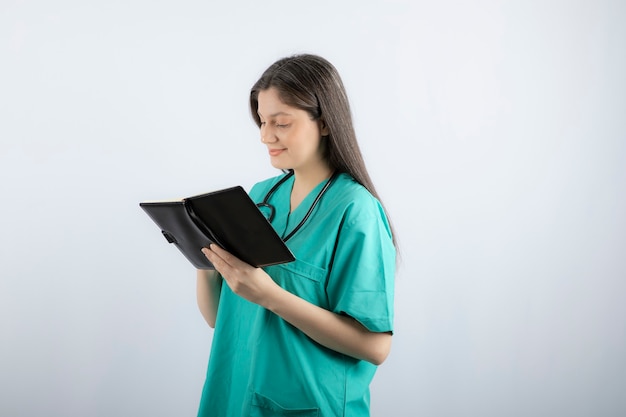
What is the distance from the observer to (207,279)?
128 cm

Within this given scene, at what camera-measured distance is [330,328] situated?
1040 millimetres

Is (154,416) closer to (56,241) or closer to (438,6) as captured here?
(56,241)

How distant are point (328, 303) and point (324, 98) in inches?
13.8

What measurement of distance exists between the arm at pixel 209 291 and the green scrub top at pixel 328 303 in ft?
0.59

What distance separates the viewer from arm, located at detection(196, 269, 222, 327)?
1.28 meters

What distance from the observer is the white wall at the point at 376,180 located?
184 centimetres

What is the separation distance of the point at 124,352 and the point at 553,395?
4.36ft

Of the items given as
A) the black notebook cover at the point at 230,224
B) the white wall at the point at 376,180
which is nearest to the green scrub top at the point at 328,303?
the black notebook cover at the point at 230,224

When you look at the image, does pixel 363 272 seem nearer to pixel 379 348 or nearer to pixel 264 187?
pixel 379 348

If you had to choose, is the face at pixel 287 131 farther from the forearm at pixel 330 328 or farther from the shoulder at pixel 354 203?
the forearm at pixel 330 328

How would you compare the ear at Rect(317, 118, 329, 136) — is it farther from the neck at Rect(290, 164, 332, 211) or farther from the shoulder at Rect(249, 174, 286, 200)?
the shoulder at Rect(249, 174, 286, 200)

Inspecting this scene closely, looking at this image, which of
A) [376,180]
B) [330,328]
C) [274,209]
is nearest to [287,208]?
[274,209]

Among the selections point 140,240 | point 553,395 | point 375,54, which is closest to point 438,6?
point 375,54

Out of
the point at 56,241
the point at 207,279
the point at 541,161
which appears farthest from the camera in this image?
the point at 541,161
